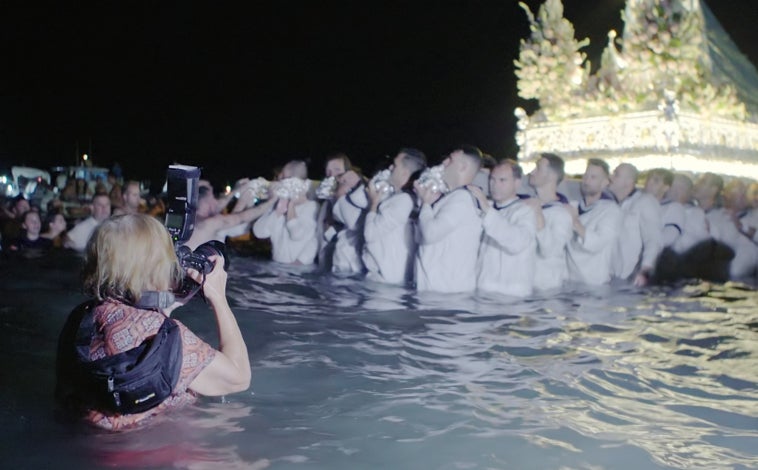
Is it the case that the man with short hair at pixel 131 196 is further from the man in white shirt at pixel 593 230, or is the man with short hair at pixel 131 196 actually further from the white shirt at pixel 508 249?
the man in white shirt at pixel 593 230

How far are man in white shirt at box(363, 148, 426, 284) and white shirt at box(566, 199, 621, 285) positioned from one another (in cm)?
204

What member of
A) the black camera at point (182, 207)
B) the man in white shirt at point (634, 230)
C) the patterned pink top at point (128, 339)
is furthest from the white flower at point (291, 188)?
the patterned pink top at point (128, 339)

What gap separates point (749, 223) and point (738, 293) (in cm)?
239

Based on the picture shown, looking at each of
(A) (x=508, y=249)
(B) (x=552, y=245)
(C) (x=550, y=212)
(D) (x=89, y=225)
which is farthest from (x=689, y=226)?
(D) (x=89, y=225)

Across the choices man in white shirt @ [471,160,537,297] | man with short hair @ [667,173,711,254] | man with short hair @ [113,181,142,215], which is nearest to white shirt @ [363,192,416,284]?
man in white shirt @ [471,160,537,297]

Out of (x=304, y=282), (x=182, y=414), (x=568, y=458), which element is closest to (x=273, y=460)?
(x=182, y=414)

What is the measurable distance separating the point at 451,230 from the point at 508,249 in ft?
2.26

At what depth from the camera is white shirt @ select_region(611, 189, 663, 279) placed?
30.3 feet

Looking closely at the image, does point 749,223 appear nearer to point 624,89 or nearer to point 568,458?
point 624,89

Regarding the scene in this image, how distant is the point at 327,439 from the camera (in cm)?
342

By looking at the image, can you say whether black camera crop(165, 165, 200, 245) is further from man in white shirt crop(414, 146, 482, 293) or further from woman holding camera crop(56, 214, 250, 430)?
man in white shirt crop(414, 146, 482, 293)

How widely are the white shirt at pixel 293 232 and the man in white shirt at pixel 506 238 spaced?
300 centimetres

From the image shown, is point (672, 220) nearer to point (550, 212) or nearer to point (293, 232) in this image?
point (550, 212)

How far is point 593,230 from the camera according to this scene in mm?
8555
